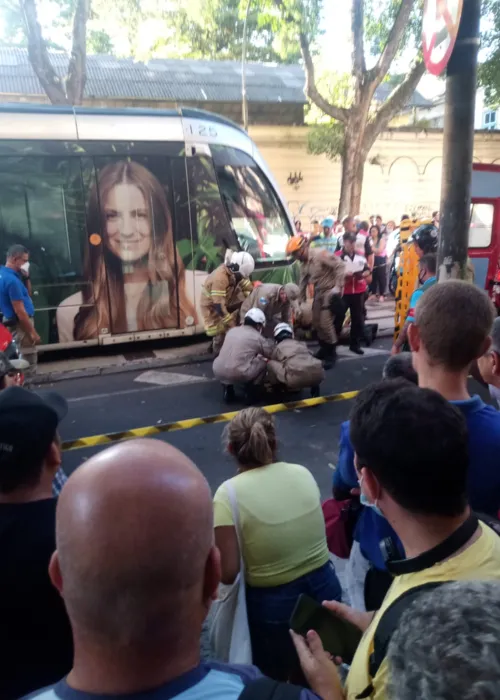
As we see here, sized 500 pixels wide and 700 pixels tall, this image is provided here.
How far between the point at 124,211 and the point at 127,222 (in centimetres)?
15

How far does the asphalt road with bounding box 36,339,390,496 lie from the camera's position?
532 cm

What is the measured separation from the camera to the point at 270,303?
23.5 feet

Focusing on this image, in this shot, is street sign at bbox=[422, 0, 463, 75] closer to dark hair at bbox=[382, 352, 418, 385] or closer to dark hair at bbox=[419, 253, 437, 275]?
dark hair at bbox=[419, 253, 437, 275]

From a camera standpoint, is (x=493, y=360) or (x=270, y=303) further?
(x=270, y=303)

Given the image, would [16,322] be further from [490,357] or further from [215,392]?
[490,357]

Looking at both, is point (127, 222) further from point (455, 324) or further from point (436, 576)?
point (436, 576)

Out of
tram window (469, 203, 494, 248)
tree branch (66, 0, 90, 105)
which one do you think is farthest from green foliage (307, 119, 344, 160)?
tram window (469, 203, 494, 248)

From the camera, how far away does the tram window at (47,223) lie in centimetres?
755

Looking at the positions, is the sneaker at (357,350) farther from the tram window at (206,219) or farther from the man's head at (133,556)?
the man's head at (133,556)

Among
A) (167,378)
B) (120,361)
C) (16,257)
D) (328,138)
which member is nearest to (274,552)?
(16,257)

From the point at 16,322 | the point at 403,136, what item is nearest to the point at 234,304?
the point at 16,322

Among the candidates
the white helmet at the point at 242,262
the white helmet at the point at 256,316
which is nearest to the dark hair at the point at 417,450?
the white helmet at the point at 256,316

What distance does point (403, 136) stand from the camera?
22.7 m

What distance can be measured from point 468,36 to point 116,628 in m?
5.69
